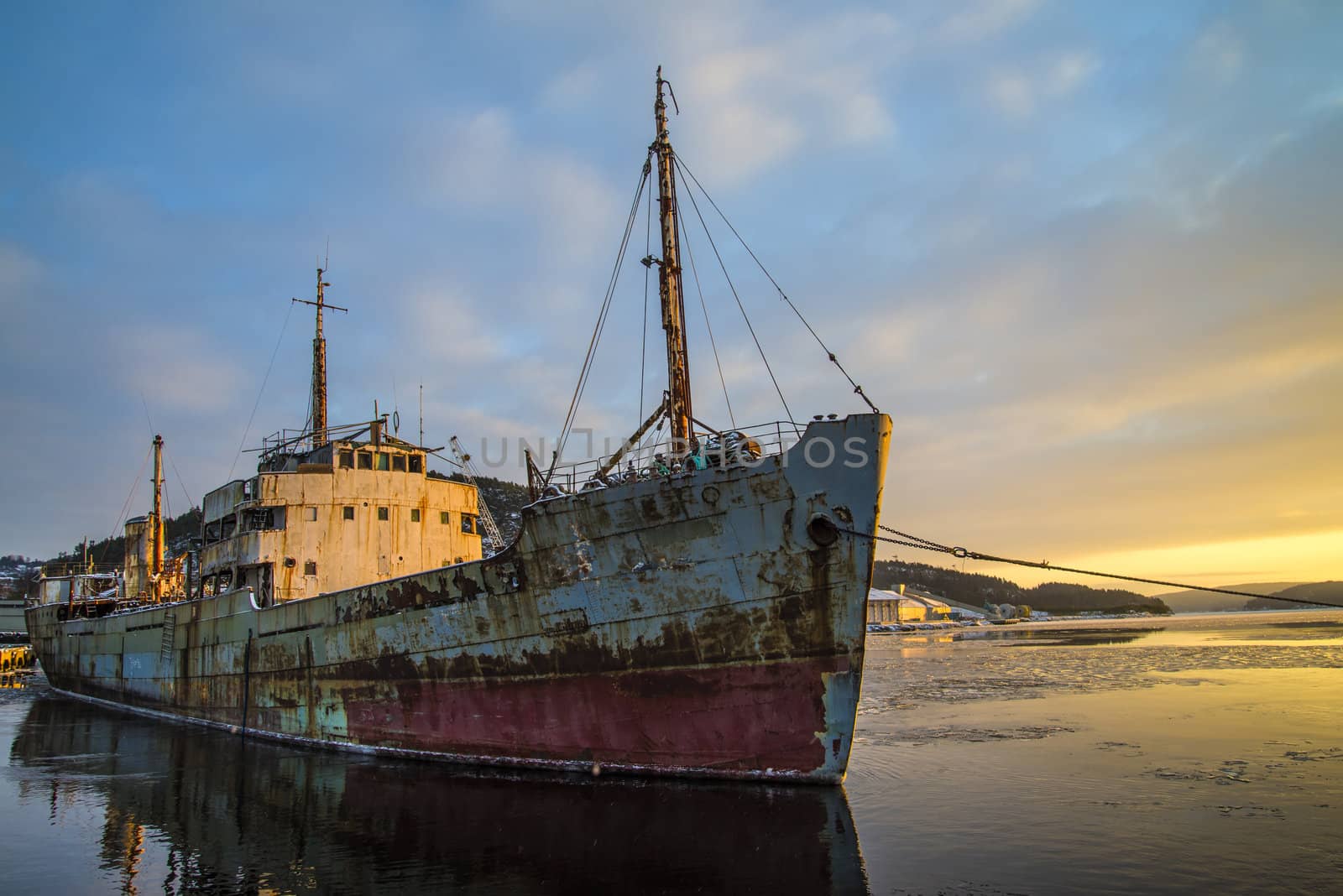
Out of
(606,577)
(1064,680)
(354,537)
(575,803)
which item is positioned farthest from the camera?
(1064,680)

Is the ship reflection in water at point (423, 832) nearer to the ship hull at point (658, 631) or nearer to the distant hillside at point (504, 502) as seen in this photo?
the ship hull at point (658, 631)

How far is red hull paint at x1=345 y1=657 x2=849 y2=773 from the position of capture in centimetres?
1206

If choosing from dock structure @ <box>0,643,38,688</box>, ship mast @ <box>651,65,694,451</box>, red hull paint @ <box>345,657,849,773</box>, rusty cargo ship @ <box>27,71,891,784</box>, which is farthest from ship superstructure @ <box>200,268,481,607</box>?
dock structure @ <box>0,643,38,688</box>

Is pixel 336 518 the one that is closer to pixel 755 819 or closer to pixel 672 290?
pixel 672 290

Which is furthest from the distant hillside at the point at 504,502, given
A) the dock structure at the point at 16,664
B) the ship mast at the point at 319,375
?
the ship mast at the point at 319,375

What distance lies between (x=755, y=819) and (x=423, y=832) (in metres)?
4.81

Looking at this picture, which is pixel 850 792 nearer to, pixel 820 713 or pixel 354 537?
pixel 820 713

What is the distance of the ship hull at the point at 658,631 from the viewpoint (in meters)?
12.0

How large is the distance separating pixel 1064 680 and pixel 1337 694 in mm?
8523

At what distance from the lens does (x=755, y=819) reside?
10406 millimetres

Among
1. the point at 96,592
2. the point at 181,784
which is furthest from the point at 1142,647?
the point at 96,592

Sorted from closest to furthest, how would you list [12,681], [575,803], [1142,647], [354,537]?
[575,803]
[354,537]
[12,681]
[1142,647]

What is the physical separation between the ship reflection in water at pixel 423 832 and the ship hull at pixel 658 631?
2.32 ft

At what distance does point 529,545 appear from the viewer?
13.9m
